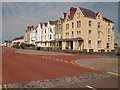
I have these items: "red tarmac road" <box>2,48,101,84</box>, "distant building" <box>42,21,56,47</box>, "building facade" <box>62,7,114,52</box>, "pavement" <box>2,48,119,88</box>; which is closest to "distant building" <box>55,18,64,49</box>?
"distant building" <box>42,21,56,47</box>

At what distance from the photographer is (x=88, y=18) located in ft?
190

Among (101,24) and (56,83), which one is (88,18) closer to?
(101,24)

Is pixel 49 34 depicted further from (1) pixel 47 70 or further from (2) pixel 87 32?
(1) pixel 47 70

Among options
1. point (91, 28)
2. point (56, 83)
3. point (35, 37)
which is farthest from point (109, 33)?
point (56, 83)

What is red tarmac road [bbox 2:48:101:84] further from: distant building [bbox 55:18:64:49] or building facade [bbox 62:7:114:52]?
distant building [bbox 55:18:64:49]

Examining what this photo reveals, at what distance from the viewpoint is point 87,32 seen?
189ft

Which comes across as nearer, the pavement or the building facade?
the pavement

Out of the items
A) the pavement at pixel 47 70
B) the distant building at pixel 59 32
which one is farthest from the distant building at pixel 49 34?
the pavement at pixel 47 70

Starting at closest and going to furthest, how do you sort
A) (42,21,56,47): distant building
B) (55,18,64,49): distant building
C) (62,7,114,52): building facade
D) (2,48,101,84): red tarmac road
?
1. (2,48,101,84): red tarmac road
2. (62,7,114,52): building facade
3. (55,18,64,49): distant building
4. (42,21,56,47): distant building

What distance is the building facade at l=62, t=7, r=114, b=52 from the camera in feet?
188

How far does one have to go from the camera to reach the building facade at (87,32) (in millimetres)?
57250

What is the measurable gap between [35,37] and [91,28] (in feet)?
159

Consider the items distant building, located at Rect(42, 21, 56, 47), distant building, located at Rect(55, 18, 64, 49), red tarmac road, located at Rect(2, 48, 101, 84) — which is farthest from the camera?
distant building, located at Rect(42, 21, 56, 47)

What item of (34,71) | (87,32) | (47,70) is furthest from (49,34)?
(34,71)
